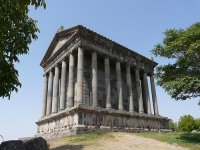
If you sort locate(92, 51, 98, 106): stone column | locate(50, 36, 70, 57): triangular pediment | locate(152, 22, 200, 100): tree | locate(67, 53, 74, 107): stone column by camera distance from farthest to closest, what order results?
locate(50, 36, 70, 57): triangular pediment → locate(92, 51, 98, 106): stone column → locate(67, 53, 74, 107): stone column → locate(152, 22, 200, 100): tree

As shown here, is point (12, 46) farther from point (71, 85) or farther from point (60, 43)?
point (60, 43)

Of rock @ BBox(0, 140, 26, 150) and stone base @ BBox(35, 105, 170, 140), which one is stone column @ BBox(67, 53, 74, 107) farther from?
rock @ BBox(0, 140, 26, 150)

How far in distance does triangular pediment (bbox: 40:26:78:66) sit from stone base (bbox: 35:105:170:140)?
32.5ft

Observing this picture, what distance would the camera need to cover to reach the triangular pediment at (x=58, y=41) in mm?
27250

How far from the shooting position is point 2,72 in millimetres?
11258

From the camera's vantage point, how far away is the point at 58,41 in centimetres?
3083

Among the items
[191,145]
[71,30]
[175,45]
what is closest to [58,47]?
[71,30]

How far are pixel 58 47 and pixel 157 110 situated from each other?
1750 cm

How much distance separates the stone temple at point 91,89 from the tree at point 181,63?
6.58 m

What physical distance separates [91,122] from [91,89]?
19.7 feet

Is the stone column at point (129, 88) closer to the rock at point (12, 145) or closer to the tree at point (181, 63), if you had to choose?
the tree at point (181, 63)

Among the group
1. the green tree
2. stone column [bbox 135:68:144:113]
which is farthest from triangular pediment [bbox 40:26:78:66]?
the green tree

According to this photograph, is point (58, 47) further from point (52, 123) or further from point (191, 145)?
point (191, 145)

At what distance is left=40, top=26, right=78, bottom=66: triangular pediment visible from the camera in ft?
89.4
